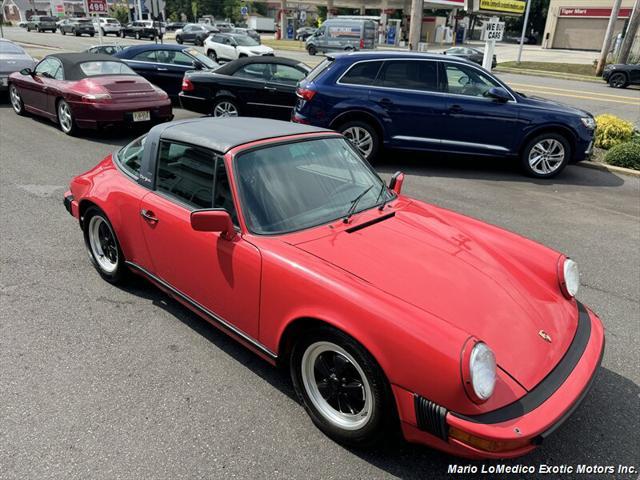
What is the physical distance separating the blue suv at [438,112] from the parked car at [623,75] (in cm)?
1746

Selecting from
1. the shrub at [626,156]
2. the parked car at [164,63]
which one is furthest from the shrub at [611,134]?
the parked car at [164,63]

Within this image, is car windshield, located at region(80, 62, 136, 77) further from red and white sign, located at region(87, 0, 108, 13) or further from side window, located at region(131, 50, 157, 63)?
red and white sign, located at region(87, 0, 108, 13)

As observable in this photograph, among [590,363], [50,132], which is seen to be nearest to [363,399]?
[590,363]

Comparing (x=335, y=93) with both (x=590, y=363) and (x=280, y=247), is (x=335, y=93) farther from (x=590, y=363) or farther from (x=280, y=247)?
(x=590, y=363)

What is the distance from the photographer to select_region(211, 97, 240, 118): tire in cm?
1038

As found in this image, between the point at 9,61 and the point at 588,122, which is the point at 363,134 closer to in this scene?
the point at 588,122

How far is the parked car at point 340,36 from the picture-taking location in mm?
35594

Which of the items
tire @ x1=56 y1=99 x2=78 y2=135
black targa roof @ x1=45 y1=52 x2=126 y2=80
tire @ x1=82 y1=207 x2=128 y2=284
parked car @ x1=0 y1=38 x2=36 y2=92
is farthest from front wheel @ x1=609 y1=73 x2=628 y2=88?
tire @ x1=82 y1=207 x2=128 y2=284

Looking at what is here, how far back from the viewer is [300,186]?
10.3 feet

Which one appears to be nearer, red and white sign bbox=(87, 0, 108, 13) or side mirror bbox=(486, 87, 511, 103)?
side mirror bbox=(486, 87, 511, 103)

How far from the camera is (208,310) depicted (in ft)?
10.5

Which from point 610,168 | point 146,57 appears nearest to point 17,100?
point 146,57

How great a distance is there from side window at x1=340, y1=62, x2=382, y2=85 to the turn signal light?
22.7ft

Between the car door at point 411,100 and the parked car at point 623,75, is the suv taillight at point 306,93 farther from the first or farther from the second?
the parked car at point 623,75
